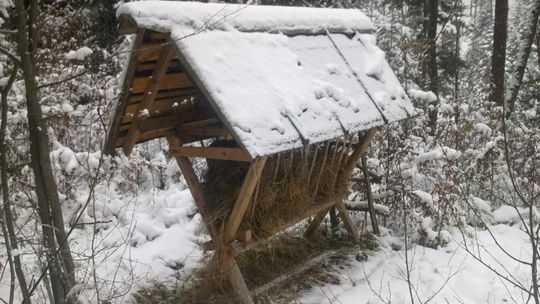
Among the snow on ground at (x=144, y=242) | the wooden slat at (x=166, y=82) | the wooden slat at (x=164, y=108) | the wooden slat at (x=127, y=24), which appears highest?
the wooden slat at (x=127, y=24)

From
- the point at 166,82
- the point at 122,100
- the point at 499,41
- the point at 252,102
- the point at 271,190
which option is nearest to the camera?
the point at 252,102

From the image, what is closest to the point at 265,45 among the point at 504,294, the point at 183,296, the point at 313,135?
the point at 313,135

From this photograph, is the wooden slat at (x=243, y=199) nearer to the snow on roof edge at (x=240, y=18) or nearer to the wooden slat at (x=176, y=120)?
the wooden slat at (x=176, y=120)

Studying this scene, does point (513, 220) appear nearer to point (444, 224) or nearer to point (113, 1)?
point (444, 224)

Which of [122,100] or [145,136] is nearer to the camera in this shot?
[122,100]

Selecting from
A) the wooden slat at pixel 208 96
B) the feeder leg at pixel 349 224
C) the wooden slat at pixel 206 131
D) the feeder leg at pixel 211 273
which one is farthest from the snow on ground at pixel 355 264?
the wooden slat at pixel 208 96

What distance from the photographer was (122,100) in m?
3.60

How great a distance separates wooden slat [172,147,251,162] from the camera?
355 centimetres

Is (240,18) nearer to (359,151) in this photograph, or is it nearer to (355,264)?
(359,151)

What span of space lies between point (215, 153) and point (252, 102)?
2.61ft

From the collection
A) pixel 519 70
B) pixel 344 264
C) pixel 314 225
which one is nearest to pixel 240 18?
pixel 314 225

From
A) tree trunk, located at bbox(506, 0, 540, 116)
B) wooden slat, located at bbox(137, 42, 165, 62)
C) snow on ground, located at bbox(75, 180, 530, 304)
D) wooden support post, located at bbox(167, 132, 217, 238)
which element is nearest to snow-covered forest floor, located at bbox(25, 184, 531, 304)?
snow on ground, located at bbox(75, 180, 530, 304)

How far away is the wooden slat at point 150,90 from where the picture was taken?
3.47 m

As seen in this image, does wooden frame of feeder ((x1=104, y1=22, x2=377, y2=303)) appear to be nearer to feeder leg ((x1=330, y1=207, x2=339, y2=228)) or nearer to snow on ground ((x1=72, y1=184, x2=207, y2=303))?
snow on ground ((x1=72, y1=184, x2=207, y2=303))
